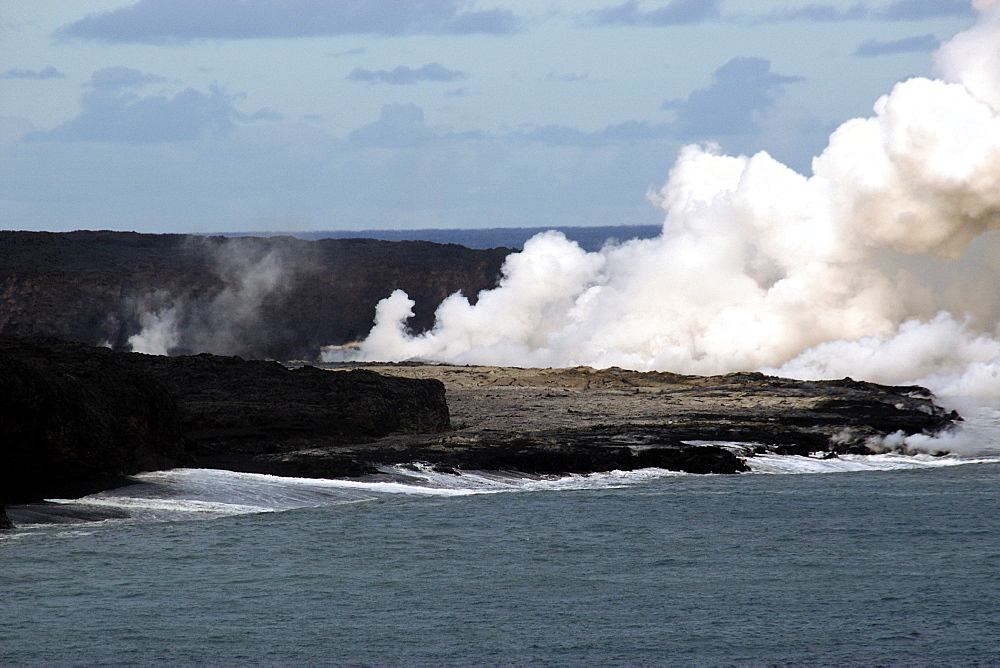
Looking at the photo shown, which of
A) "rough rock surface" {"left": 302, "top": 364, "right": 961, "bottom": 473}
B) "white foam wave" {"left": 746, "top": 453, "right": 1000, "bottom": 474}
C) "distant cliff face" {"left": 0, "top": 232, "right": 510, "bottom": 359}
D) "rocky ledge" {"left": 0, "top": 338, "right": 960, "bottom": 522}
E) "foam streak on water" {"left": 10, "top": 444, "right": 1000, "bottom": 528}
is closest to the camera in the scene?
"foam streak on water" {"left": 10, "top": 444, "right": 1000, "bottom": 528}

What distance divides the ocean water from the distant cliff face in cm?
4619

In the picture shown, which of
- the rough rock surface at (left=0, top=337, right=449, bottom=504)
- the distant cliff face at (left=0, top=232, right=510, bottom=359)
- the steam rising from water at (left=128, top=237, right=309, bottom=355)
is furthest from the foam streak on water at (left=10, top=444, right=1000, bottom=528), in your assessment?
the steam rising from water at (left=128, top=237, right=309, bottom=355)

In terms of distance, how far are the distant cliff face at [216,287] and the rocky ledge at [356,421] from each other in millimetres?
29955

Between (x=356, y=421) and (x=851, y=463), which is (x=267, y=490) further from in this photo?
(x=851, y=463)

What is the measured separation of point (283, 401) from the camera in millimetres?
42000

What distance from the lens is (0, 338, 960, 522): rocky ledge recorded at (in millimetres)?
31562

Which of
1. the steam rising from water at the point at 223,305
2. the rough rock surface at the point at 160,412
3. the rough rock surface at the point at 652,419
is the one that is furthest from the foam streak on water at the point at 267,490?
the steam rising from water at the point at 223,305

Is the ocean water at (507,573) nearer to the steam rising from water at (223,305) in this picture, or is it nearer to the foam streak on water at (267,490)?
the foam streak on water at (267,490)

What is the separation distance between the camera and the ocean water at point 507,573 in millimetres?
21016

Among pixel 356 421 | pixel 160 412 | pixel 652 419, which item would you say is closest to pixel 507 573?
pixel 160 412

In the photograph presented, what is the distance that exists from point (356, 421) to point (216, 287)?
44.7 metres

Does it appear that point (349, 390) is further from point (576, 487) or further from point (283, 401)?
point (576, 487)

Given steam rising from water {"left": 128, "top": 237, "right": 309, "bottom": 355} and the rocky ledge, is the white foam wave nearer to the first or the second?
the rocky ledge

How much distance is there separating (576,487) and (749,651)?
48.9ft
